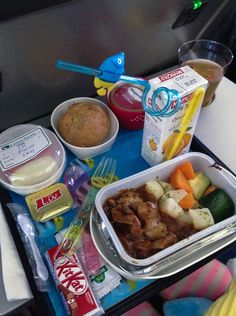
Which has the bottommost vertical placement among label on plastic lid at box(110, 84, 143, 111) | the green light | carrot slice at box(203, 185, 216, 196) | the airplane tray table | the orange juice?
the airplane tray table

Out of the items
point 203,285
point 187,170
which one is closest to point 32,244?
point 187,170

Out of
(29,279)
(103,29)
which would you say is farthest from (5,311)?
(103,29)

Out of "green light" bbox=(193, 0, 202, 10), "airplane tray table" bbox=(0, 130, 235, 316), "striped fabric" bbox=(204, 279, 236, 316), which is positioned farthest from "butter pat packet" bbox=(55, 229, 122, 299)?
"green light" bbox=(193, 0, 202, 10)

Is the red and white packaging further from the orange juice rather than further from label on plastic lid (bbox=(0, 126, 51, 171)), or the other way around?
the orange juice

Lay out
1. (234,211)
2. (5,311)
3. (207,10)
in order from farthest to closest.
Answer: (207,10), (234,211), (5,311)

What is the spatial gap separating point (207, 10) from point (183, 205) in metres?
0.60

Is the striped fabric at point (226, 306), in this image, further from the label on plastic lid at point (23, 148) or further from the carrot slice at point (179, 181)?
the label on plastic lid at point (23, 148)

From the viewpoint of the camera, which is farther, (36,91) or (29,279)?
(36,91)

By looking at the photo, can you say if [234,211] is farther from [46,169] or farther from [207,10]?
[207,10]

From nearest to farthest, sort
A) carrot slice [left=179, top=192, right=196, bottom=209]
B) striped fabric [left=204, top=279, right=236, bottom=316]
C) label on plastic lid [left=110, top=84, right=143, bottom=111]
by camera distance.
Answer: striped fabric [left=204, top=279, right=236, bottom=316] < carrot slice [left=179, top=192, right=196, bottom=209] < label on plastic lid [left=110, top=84, right=143, bottom=111]

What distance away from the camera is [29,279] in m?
0.55

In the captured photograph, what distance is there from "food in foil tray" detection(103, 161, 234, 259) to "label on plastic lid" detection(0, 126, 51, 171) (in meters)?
0.20

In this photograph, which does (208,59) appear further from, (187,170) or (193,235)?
(193,235)

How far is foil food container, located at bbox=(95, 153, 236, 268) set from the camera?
523 millimetres
